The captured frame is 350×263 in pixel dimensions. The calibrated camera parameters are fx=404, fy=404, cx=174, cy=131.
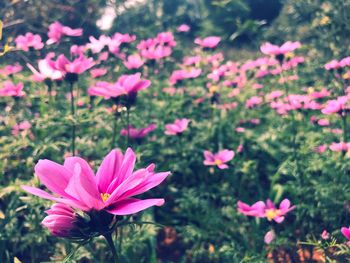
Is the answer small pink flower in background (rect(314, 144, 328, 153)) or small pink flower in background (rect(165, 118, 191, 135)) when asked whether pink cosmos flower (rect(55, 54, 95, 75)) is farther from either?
small pink flower in background (rect(314, 144, 328, 153))

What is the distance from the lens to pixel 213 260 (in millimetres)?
2043

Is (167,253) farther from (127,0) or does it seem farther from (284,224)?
(127,0)

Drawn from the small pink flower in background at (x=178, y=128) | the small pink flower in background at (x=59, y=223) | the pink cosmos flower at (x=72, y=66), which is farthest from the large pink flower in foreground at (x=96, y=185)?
the small pink flower in background at (x=178, y=128)

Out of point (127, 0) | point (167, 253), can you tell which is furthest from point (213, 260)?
point (127, 0)

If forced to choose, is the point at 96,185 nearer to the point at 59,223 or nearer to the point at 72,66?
the point at 59,223

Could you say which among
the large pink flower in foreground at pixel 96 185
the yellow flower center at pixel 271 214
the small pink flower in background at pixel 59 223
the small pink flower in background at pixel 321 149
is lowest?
the small pink flower in background at pixel 321 149

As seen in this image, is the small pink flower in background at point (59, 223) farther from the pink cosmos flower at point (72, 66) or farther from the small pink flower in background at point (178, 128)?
the small pink flower in background at point (178, 128)

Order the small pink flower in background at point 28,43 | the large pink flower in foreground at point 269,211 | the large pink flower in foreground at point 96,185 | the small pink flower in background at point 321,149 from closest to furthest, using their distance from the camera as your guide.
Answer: the large pink flower in foreground at point 96,185
the large pink flower in foreground at point 269,211
the small pink flower in background at point 321,149
the small pink flower in background at point 28,43

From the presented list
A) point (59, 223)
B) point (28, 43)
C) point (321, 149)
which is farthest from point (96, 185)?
point (28, 43)

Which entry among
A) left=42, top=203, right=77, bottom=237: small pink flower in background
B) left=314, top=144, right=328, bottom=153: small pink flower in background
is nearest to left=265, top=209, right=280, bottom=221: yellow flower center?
left=314, top=144, right=328, bottom=153: small pink flower in background

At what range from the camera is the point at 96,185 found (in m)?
0.73

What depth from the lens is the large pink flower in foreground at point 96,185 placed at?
27.2 inches

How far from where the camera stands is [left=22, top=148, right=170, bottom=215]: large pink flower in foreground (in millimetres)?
691

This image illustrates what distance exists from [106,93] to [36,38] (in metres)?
1.19
